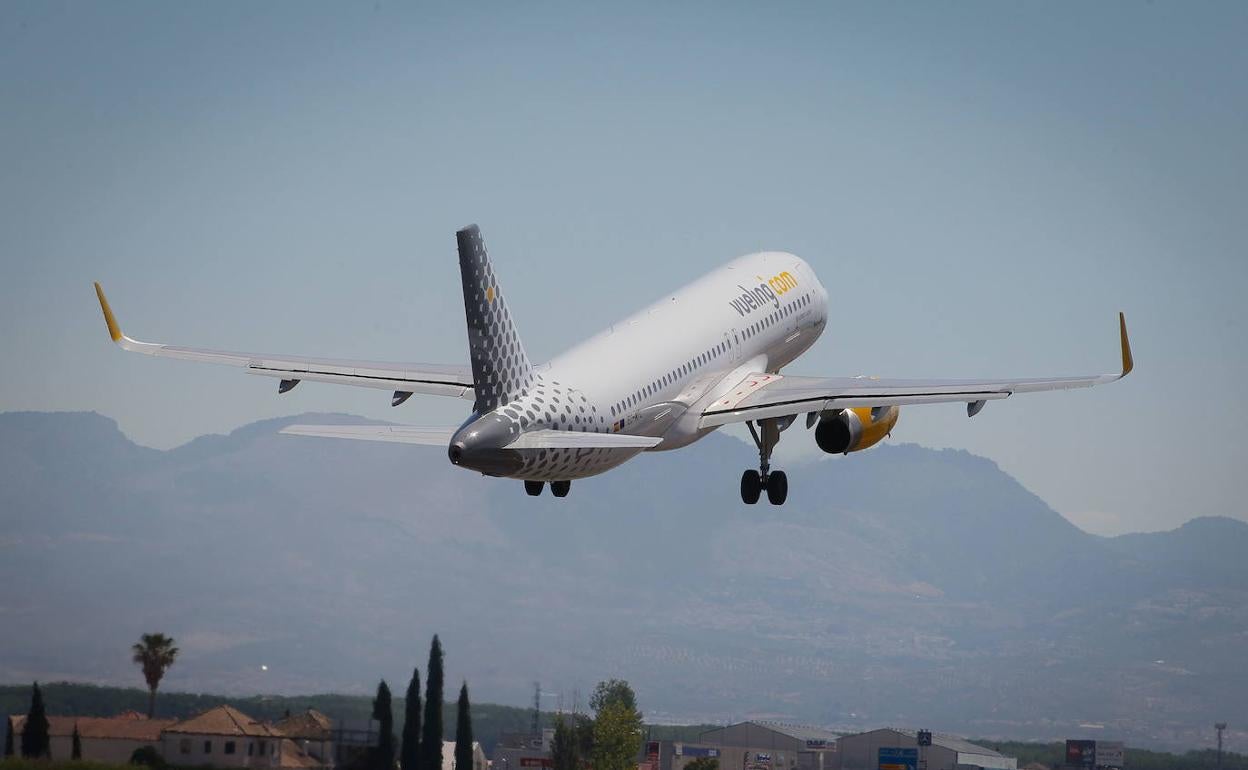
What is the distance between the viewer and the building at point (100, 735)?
45969mm

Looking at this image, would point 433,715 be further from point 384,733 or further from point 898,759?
point 898,759

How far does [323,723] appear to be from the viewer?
4709cm

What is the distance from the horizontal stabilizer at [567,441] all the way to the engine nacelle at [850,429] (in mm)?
13280

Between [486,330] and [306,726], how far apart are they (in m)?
10.5

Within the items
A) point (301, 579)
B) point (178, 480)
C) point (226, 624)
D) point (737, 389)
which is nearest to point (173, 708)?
point (737, 389)

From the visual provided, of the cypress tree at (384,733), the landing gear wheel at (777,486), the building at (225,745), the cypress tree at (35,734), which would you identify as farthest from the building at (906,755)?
the cypress tree at (35,734)

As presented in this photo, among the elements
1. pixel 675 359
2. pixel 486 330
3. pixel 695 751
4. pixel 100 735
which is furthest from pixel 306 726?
pixel 695 751

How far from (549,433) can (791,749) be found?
44156mm

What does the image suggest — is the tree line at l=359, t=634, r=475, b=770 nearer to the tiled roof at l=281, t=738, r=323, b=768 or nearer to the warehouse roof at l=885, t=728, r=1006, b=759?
the tiled roof at l=281, t=738, r=323, b=768

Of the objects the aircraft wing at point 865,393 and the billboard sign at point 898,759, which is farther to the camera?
the billboard sign at point 898,759

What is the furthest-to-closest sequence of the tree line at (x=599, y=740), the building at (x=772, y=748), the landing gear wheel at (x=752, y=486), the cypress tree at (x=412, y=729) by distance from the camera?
the building at (x=772, y=748) < the landing gear wheel at (x=752, y=486) < the tree line at (x=599, y=740) < the cypress tree at (x=412, y=729)

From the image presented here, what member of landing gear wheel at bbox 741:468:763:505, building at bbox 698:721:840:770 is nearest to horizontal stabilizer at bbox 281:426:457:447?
landing gear wheel at bbox 741:468:763:505

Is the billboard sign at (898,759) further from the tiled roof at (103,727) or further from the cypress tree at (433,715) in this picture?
the tiled roof at (103,727)

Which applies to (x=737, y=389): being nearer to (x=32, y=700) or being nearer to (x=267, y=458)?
(x=32, y=700)
